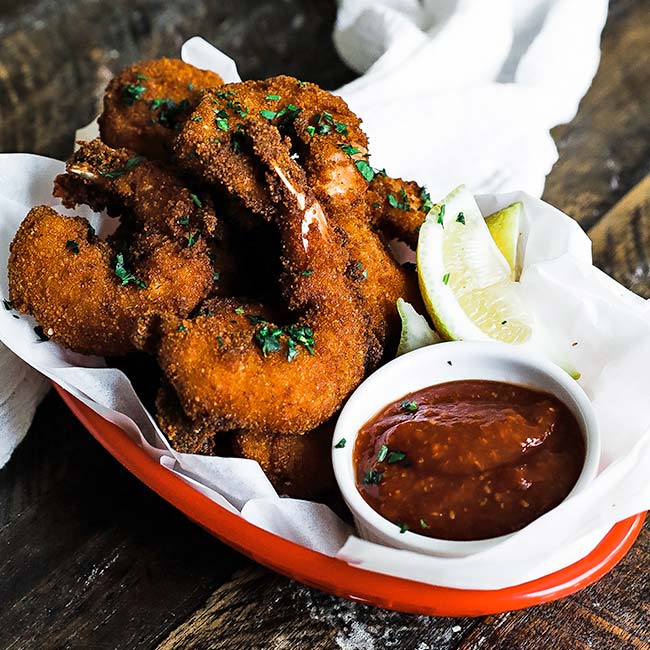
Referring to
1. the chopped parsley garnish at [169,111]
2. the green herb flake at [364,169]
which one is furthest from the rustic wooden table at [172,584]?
the green herb flake at [364,169]

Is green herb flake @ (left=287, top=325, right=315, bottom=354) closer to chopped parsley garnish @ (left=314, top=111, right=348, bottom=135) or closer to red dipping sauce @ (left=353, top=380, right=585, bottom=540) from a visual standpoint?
red dipping sauce @ (left=353, top=380, right=585, bottom=540)

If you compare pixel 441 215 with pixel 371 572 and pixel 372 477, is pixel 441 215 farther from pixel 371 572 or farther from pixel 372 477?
pixel 371 572

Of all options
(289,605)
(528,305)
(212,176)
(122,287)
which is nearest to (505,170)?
(528,305)

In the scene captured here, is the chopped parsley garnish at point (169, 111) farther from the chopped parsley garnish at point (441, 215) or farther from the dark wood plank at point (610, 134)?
the dark wood plank at point (610, 134)

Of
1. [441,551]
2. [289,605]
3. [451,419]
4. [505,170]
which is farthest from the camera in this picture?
[505,170]

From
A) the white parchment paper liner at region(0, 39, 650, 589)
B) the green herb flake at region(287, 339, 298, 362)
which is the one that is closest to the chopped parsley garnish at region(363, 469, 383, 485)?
the white parchment paper liner at region(0, 39, 650, 589)

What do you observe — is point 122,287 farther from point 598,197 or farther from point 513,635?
point 598,197
